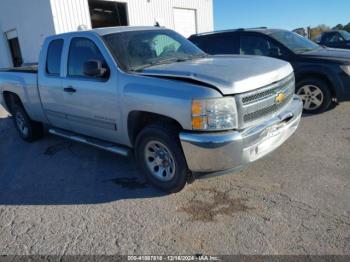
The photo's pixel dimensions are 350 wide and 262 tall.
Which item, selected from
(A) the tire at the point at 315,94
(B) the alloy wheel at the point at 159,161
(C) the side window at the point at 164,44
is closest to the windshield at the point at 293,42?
(A) the tire at the point at 315,94

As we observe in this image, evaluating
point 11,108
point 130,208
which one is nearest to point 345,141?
point 130,208

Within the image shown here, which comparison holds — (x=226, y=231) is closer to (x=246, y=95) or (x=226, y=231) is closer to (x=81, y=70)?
(x=246, y=95)

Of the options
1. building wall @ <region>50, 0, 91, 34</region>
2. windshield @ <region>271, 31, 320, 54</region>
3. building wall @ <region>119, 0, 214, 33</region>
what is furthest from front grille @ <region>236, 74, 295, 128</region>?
building wall @ <region>119, 0, 214, 33</region>

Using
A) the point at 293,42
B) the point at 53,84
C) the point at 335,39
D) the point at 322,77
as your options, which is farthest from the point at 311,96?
the point at 335,39

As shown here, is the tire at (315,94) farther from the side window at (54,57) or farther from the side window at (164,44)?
the side window at (54,57)

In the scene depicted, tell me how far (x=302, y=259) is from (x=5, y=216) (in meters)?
3.11

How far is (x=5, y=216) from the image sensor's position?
363 cm

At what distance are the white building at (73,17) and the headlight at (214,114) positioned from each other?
1076 centimetres

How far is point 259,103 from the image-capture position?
336cm

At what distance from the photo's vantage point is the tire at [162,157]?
346 cm

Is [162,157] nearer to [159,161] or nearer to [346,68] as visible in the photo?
[159,161]

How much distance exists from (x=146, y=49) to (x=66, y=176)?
2.08 metres

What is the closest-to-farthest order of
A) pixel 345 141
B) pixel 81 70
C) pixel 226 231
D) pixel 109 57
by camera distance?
pixel 226 231
pixel 109 57
pixel 81 70
pixel 345 141

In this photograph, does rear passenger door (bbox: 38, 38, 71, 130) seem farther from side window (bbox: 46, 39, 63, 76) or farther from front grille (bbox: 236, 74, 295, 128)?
front grille (bbox: 236, 74, 295, 128)
